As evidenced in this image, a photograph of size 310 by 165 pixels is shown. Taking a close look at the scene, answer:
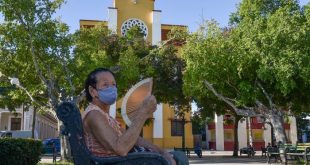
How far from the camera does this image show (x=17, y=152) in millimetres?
11352

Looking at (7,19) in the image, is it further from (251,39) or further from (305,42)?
(305,42)

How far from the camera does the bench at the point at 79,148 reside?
272 centimetres

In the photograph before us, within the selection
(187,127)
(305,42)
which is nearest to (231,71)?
(305,42)

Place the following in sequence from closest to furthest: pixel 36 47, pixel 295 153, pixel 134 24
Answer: pixel 295 153 → pixel 36 47 → pixel 134 24

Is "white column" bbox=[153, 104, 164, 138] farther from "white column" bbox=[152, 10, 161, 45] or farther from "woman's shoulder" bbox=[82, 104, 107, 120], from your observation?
"woman's shoulder" bbox=[82, 104, 107, 120]

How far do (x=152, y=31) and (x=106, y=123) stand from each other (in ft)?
149

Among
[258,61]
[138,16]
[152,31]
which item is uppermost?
[138,16]

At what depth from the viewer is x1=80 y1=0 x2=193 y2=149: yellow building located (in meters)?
46.2

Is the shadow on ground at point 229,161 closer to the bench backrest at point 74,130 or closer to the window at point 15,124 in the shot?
the bench backrest at point 74,130

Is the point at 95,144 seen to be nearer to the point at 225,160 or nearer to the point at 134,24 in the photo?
the point at 225,160

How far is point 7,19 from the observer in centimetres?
1888

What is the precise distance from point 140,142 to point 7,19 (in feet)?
56.1

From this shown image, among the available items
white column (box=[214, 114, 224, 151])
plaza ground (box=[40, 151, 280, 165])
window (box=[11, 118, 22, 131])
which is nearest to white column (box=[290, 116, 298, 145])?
white column (box=[214, 114, 224, 151])

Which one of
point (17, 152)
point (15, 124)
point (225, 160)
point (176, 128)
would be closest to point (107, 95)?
point (17, 152)
